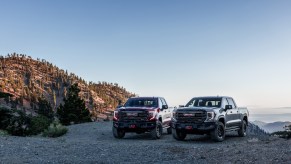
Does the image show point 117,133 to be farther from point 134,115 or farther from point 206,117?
point 206,117

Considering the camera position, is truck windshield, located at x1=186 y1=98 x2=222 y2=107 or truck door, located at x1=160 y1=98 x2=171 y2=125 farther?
truck door, located at x1=160 y1=98 x2=171 y2=125

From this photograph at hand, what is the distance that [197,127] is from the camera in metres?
17.5

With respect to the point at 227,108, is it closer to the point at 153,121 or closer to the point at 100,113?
the point at 153,121

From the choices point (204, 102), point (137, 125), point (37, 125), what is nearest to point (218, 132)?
point (204, 102)

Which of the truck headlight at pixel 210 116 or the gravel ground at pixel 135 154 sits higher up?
the truck headlight at pixel 210 116

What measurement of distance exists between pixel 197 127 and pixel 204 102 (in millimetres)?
1818

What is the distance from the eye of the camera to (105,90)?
627 feet

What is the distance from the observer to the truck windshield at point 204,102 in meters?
18.7

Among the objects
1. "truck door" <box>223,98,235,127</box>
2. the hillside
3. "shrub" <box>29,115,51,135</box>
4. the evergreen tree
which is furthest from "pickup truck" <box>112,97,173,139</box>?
the hillside

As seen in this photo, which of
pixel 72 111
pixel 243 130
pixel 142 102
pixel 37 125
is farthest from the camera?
pixel 72 111

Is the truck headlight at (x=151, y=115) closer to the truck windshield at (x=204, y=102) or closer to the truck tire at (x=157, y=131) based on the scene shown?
the truck tire at (x=157, y=131)

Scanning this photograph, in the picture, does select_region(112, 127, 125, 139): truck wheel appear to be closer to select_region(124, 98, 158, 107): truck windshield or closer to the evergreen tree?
select_region(124, 98, 158, 107): truck windshield

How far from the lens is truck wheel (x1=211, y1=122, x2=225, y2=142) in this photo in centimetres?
1756

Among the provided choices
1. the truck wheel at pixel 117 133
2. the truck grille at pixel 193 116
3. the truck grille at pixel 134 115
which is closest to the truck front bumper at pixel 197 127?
the truck grille at pixel 193 116
